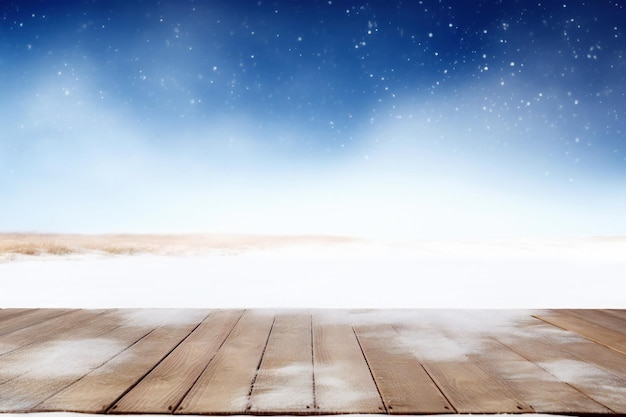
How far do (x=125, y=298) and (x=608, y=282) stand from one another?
474 centimetres

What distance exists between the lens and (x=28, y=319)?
88.7 inches

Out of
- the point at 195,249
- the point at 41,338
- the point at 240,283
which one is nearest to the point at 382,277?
the point at 240,283

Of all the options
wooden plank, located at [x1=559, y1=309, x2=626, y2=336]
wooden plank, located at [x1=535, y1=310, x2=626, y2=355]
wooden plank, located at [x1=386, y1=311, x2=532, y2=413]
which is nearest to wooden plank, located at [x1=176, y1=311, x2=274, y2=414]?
wooden plank, located at [x1=386, y1=311, x2=532, y2=413]

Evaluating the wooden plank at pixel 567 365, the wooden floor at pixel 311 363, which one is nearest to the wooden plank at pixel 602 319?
the wooden floor at pixel 311 363

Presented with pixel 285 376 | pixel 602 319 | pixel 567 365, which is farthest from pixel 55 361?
pixel 602 319

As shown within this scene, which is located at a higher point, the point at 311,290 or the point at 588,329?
the point at 588,329

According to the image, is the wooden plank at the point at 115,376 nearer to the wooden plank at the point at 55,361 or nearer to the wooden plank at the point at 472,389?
the wooden plank at the point at 55,361

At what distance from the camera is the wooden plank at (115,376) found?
1186mm

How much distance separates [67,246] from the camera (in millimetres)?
12031

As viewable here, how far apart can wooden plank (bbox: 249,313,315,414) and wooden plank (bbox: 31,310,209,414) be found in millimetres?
341

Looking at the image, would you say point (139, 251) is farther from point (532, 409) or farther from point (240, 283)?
point (532, 409)

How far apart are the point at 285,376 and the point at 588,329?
1396 millimetres

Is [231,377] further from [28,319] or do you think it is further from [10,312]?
[10,312]

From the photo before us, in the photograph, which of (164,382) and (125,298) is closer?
(164,382)
